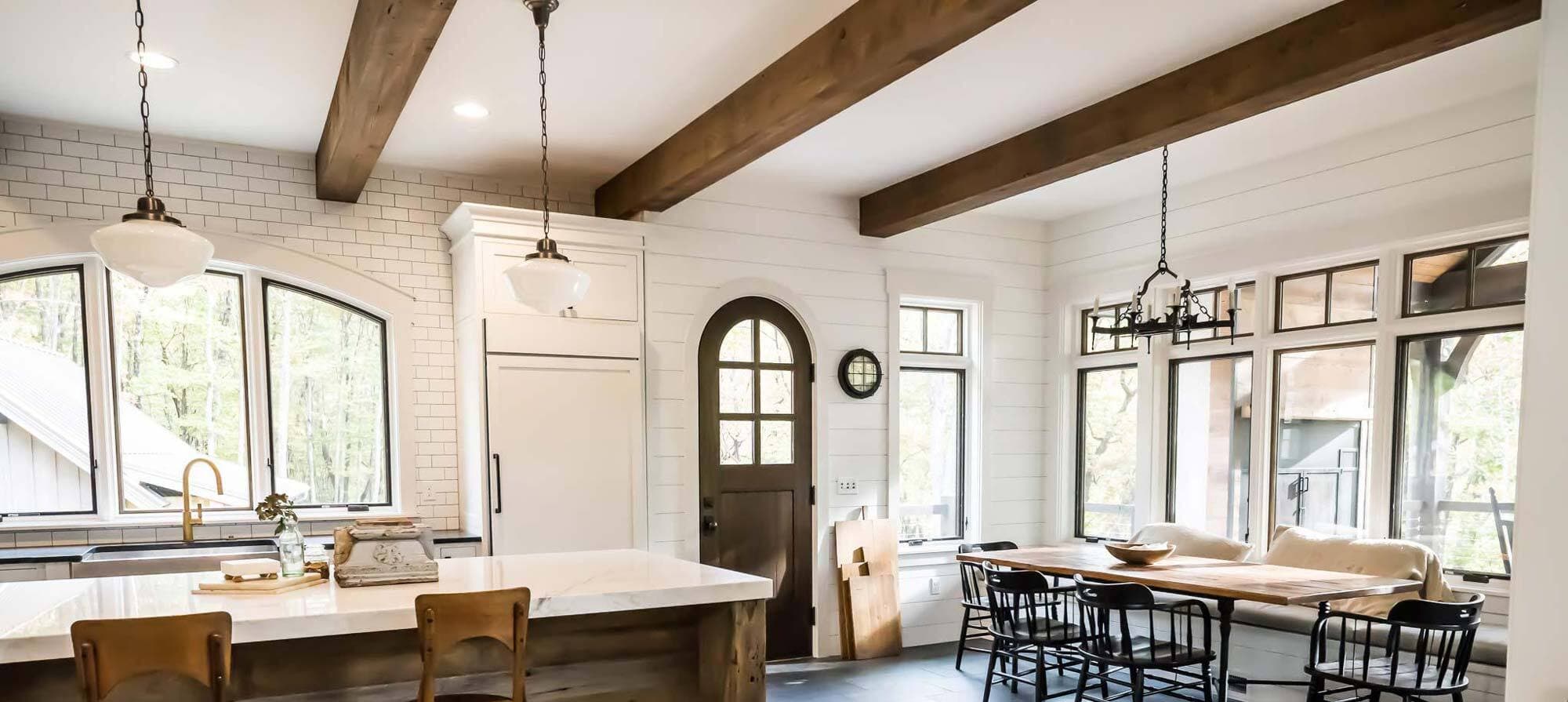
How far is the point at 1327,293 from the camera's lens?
491 centimetres

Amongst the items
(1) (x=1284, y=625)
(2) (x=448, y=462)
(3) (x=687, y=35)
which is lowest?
A: (1) (x=1284, y=625)

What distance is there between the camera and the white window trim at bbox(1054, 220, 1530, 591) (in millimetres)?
4344

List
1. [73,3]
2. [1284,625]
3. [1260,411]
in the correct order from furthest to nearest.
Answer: [1260,411], [1284,625], [73,3]

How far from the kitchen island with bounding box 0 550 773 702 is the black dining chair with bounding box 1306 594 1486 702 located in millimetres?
2323

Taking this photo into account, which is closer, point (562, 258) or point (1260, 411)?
point (562, 258)

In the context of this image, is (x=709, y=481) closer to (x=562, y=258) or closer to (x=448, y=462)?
(x=448, y=462)

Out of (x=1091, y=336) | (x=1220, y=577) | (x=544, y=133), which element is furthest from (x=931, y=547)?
(x=544, y=133)

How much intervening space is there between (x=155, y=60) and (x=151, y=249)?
1.56 metres

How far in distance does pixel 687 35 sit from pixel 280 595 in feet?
7.50

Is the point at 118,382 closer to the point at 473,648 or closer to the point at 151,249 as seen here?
the point at 151,249

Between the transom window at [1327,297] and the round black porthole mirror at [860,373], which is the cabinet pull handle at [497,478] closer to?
the round black porthole mirror at [860,373]

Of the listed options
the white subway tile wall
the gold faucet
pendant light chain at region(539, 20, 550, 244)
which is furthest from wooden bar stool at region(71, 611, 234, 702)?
the white subway tile wall

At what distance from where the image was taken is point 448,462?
5074mm

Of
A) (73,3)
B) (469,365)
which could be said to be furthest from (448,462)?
(73,3)
